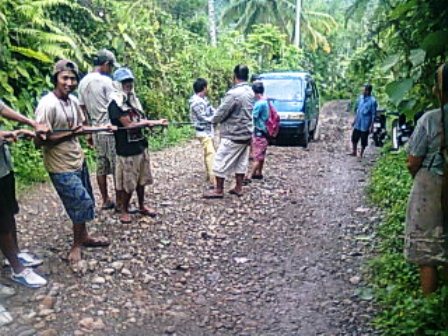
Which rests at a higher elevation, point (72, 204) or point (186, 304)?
point (72, 204)

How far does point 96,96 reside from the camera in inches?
262

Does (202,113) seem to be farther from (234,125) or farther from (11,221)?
(11,221)

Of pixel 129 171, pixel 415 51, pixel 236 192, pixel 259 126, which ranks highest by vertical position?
pixel 415 51

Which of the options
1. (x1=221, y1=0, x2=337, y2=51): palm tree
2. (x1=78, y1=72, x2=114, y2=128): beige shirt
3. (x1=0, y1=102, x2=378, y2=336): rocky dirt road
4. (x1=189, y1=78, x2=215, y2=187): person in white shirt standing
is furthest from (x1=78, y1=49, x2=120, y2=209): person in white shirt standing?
(x1=221, y1=0, x2=337, y2=51): palm tree

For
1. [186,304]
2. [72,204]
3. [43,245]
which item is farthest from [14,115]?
[186,304]

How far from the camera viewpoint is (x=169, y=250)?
586 cm

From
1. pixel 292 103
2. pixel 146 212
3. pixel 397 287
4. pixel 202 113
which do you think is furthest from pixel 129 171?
pixel 292 103

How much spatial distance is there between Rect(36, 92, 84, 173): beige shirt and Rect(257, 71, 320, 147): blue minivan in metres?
8.86

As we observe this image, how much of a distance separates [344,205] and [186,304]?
3807 mm

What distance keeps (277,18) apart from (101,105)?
2683cm

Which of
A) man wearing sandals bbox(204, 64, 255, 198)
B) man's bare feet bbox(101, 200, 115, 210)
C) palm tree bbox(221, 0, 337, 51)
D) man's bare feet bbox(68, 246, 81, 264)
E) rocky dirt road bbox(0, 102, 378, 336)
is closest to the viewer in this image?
rocky dirt road bbox(0, 102, 378, 336)

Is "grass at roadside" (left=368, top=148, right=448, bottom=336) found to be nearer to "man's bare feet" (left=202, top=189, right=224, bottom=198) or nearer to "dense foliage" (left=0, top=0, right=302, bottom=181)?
"man's bare feet" (left=202, top=189, right=224, bottom=198)

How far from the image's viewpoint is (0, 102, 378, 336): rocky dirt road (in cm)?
431

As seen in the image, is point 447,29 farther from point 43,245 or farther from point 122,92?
point 43,245
